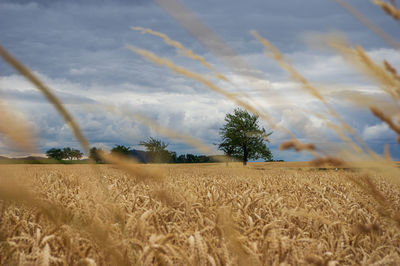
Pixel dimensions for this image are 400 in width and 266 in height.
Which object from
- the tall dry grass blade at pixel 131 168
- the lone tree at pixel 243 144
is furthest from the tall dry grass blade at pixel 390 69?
the lone tree at pixel 243 144

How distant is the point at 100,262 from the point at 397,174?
1.59 m

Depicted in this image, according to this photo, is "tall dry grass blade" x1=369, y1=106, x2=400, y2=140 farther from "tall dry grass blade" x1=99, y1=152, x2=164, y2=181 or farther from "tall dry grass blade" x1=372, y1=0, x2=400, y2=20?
"tall dry grass blade" x1=99, y1=152, x2=164, y2=181

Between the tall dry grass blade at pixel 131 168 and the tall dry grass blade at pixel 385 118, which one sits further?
the tall dry grass blade at pixel 385 118

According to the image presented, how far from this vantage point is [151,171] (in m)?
1.10

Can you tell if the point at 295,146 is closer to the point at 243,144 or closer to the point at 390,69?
the point at 390,69

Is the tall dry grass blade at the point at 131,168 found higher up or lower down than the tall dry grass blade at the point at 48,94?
lower down

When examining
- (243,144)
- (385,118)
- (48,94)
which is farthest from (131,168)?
(243,144)

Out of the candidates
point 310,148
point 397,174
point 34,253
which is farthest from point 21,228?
point 397,174

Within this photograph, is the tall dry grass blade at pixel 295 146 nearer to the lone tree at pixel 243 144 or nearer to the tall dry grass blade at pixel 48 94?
the tall dry grass blade at pixel 48 94

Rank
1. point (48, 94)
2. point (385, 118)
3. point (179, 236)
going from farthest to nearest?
point (179, 236) → point (385, 118) → point (48, 94)

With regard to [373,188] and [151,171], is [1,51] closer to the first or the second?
[151,171]

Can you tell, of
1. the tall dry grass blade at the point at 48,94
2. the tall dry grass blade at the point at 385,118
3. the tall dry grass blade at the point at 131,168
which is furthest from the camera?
the tall dry grass blade at the point at 385,118

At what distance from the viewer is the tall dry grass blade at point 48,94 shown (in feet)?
2.94

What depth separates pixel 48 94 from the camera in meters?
0.94
